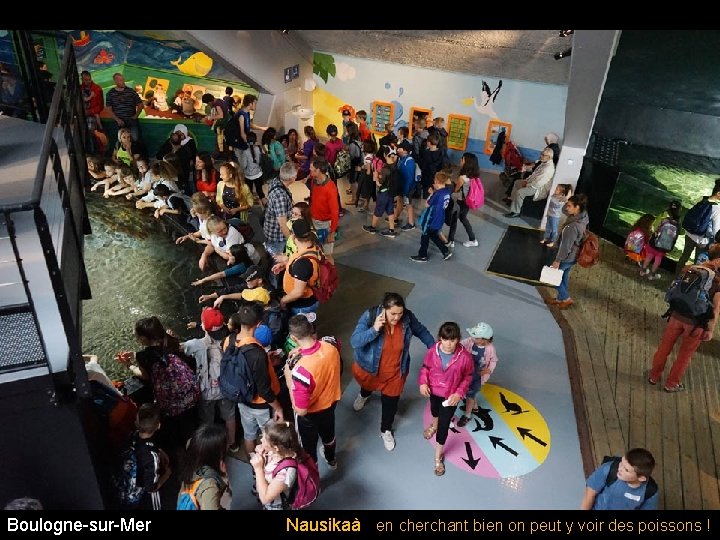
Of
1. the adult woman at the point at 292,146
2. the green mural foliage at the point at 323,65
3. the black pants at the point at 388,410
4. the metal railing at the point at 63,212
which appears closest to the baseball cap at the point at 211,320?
the metal railing at the point at 63,212

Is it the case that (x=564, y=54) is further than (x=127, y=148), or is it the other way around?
(x=127, y=148)

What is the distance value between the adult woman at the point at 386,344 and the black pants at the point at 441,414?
34 cm

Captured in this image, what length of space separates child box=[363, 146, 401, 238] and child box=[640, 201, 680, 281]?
3645mm

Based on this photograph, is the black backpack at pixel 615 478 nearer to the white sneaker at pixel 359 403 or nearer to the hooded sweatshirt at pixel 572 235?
the white sneaker at pixel 359 403

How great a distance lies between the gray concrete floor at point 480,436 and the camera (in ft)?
16.4

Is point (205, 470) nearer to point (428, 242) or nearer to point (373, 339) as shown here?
point (373, 339)

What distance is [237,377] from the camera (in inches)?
176

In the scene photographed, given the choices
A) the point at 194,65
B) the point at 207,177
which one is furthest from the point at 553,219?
the point at 194,65

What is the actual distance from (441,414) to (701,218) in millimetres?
4899

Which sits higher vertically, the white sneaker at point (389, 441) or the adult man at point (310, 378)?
the adult man at point (310, 378)

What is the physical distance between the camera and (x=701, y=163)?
340 inches

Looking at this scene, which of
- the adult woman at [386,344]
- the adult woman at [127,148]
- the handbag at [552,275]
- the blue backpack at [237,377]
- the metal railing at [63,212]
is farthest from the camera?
the adult woman at [127,148]
